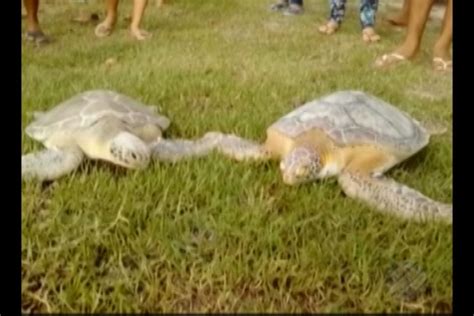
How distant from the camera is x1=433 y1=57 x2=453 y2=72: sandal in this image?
3.63m

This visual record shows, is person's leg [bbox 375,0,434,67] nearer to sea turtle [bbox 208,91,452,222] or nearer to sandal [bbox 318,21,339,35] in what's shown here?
sandal [bbox 318,21,339,35]

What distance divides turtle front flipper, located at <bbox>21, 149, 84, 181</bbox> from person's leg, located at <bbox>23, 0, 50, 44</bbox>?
2.33 m

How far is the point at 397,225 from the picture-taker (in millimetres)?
1652

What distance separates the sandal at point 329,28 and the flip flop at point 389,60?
984 millimetres

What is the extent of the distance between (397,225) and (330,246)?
0.24 meters

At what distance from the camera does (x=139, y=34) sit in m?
4.33

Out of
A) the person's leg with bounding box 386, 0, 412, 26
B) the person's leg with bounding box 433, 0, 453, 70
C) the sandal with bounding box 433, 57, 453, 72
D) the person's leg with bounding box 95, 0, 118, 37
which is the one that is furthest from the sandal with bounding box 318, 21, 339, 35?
the person's leg with bounding box 95, 0, 118, 37

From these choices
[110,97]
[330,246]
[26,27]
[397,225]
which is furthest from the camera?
[26,27]

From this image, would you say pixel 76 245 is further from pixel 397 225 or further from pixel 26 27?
pixel 26 27

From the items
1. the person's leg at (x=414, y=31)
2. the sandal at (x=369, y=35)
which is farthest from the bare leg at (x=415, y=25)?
the sandal at (x=369, y=35)

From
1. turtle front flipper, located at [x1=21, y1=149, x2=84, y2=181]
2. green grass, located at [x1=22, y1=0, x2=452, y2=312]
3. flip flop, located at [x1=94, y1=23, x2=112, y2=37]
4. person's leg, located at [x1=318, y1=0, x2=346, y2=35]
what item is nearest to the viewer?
green grass, located at [x1=22, y1=0, x2=452, y2=312]

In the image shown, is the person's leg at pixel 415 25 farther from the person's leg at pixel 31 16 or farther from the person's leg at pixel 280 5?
the person's leg at pixel 31 16
